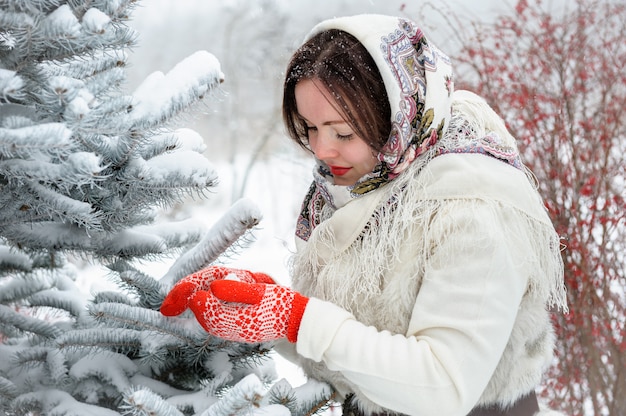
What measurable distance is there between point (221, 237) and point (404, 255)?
36cm

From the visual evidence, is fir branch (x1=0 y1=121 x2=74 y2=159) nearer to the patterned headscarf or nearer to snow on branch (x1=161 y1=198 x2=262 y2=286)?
snow on branch (x1=161 y1=198 x2=262 y2=286)

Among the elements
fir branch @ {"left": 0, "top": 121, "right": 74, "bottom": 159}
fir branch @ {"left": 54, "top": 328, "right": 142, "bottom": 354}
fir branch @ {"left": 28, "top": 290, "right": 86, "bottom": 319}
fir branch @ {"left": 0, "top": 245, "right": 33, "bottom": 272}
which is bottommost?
fir branch @ {"left": 28, "top": 290, "right": 86, "bottom": 319}

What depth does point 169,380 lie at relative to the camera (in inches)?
51.9

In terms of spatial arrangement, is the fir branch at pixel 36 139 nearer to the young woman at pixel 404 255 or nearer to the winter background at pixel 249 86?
the young woman at pixel 404 255

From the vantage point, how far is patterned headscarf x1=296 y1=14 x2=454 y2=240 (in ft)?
3.86

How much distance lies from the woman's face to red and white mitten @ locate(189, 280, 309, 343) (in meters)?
0.29

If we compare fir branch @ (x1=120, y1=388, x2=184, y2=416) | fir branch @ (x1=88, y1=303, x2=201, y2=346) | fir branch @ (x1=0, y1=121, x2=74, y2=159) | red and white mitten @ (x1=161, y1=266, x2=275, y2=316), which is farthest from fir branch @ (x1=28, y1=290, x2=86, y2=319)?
fir branch @ (x1=0, y1=121, x2=74, y2=159)

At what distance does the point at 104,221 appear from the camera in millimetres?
1171

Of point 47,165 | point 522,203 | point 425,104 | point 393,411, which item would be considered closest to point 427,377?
point 393,411

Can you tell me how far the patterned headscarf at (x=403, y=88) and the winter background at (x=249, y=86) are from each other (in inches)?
160

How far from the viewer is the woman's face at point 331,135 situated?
1.21 meters

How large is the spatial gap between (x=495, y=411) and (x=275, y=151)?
21.2 feet

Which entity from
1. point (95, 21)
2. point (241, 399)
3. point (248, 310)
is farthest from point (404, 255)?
point (95, 21)

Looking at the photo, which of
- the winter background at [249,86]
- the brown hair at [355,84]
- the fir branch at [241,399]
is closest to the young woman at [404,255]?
the brown hair at [355,84]
